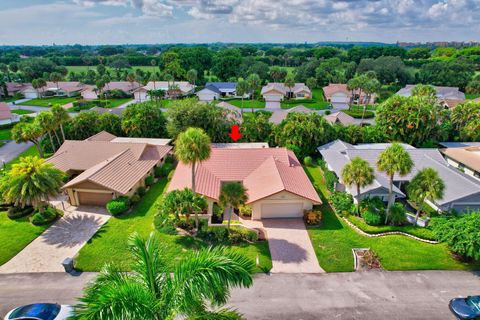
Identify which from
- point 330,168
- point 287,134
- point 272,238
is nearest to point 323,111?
point 287,134

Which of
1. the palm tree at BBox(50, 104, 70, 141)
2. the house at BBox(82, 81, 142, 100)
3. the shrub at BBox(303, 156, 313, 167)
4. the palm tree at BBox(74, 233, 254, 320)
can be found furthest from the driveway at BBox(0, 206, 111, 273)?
the house at BBox(82, 81, 142, 100)

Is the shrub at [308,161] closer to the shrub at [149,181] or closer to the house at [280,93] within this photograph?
the shrub at [149,181]

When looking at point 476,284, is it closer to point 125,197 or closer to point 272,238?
point 272,238

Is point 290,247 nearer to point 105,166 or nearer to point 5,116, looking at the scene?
point 105,166

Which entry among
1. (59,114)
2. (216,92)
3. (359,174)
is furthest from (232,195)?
(216,92)

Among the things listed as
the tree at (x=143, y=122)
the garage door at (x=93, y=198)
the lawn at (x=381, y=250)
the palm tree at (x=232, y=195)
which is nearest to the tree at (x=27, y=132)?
the tree at (x=143, y=122)
